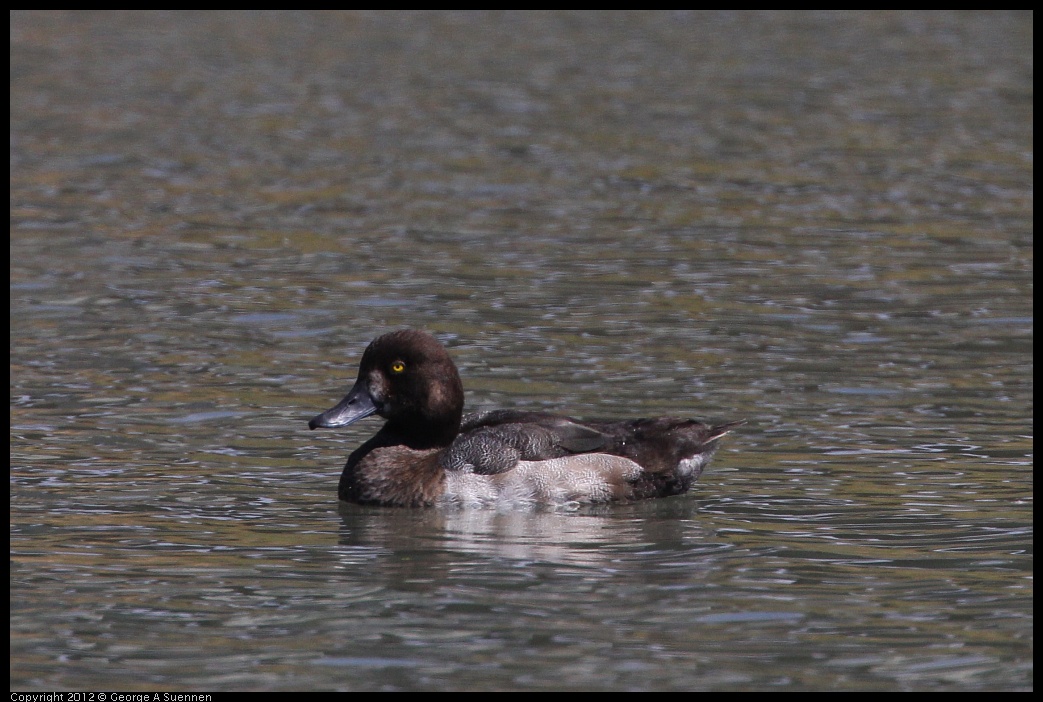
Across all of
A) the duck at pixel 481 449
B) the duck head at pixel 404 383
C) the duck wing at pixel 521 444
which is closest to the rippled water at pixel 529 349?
the duck at pixel 481 449

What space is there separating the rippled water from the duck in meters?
0.15

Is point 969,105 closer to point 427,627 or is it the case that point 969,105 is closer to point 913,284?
point 913,284

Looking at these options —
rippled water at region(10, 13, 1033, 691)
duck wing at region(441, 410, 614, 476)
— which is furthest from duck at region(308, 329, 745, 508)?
rippled water at region(10, 13, 1033, 691)

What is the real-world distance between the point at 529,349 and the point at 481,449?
3485 mm

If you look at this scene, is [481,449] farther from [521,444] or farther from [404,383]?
[404,383]

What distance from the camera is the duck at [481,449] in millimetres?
10469

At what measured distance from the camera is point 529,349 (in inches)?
550

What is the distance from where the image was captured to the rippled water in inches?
314

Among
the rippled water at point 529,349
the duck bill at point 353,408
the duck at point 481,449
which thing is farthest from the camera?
the duck bill at point 353,408

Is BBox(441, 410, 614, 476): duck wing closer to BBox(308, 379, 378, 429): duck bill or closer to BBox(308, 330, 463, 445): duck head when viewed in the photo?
BBox(308, 330, 463, 445): duck head

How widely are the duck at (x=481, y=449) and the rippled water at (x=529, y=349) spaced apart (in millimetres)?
154

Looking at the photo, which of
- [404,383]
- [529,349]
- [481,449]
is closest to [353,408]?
[404,383]

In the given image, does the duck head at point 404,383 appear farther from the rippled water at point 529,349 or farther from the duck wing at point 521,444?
the rippled water at point 529,349

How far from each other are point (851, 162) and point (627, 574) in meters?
14.3
